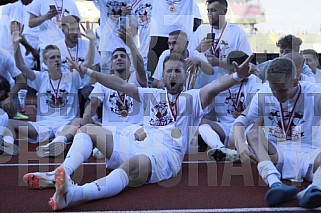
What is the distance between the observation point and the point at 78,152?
4.01 meters

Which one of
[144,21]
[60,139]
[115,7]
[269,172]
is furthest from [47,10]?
[269,172]

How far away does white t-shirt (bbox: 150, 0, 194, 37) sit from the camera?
688 centimetres

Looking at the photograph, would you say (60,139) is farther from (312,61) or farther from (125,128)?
(312,61)

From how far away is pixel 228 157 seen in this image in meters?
5.14

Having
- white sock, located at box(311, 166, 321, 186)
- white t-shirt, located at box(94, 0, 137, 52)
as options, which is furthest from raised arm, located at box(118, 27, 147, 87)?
white sock, located at box(311, 166, 321, 186)

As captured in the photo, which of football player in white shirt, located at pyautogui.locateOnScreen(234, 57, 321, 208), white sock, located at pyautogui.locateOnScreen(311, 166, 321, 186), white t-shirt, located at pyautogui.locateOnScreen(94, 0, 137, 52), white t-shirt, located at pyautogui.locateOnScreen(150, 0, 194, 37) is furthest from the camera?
white t-shirt, located at pyautogui.locateOnScreen(94, 0, 137, 52)

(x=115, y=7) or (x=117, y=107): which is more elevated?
(x=115, y=7)

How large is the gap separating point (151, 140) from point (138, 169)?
0.48 metres

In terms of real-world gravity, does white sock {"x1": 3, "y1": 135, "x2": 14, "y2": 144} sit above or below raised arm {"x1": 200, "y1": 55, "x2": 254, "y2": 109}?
below

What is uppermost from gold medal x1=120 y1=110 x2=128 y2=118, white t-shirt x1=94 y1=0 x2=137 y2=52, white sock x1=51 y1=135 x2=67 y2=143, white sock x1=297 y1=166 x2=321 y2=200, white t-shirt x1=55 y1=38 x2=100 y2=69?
white t-shirt x1=94 y1=0 x2=137 y2=52

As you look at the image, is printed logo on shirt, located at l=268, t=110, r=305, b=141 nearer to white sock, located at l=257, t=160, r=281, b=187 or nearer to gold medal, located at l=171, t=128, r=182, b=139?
white sock, located at l=257, t=160, r=281, b=187

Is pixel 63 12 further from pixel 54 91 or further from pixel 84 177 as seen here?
pixel 84 177

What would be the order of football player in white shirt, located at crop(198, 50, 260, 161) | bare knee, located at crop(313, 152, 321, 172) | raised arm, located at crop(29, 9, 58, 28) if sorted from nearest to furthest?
bare knee, located at crop(313, 152, 321, 172) < football player in white shirt, located at crop(198, 50, 260, 161) < raised arm, located at crop(29, 9, 58, 28)

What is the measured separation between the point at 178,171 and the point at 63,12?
152 inches
